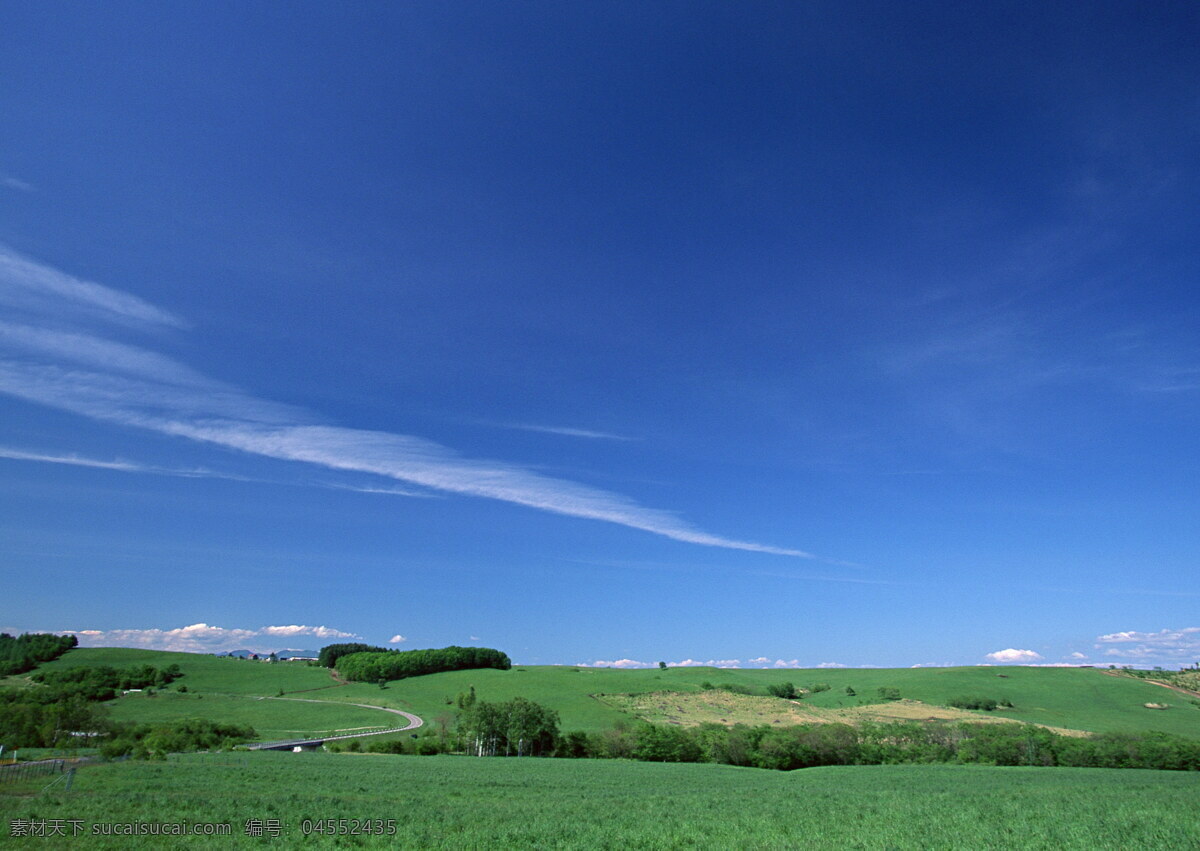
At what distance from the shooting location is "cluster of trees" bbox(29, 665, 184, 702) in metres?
136

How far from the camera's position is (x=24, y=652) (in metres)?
182

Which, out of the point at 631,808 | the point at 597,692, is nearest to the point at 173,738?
the point at 631,808

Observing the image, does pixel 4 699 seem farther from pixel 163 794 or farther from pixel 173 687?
pixel 163 794

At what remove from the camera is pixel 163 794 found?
34.5 m

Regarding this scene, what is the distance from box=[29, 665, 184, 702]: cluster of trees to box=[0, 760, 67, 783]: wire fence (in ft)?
346

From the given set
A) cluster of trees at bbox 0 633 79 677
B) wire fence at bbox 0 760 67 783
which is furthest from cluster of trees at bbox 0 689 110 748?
cluster of trees at bbox 0 633 79 677

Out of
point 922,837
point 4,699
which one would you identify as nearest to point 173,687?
point 4,699

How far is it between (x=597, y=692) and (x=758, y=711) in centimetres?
4489

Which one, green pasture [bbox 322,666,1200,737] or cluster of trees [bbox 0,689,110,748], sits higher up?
cluster of trees [bbox 0,689,110,748]

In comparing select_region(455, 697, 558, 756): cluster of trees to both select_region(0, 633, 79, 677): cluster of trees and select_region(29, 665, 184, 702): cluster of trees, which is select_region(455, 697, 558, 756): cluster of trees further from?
select_region(0, 633, 79, 677): cluster of trees

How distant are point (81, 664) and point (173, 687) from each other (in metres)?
40.1

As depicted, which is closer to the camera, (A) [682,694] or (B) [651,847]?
(B) [651,847]

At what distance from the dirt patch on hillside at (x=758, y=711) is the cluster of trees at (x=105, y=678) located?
111661 mm

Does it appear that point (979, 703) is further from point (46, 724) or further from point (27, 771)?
point (46, 724)
